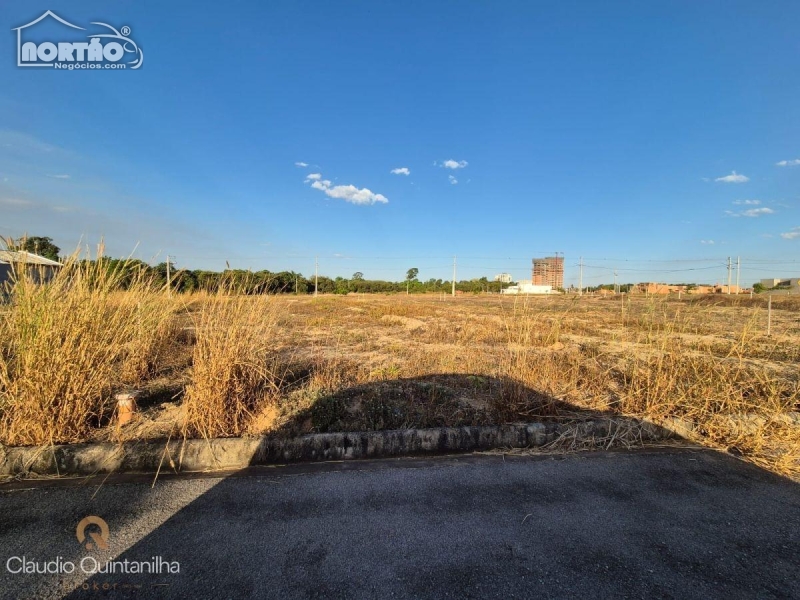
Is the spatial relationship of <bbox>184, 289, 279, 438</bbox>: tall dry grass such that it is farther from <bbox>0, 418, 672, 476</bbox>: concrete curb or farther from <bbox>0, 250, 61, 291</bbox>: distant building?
<bbox>0, 250, 61, 291</bbox>: distant building

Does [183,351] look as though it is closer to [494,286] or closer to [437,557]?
[437,557]

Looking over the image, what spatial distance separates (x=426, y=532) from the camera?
171 cm

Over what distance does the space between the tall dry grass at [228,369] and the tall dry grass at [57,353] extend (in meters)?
0.71

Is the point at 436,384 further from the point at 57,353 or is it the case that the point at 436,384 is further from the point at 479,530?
the point at 57,353

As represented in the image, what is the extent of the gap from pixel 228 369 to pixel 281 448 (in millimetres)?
867

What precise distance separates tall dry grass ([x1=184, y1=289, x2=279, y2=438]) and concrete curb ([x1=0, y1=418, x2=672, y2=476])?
0.22 metres

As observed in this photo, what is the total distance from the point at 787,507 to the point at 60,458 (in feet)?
15.8

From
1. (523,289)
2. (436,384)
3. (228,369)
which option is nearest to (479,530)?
(436,384)

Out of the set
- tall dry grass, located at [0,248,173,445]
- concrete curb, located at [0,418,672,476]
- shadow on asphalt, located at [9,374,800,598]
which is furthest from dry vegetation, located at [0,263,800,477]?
shadow on asphalt, located at [9,374,800,598]

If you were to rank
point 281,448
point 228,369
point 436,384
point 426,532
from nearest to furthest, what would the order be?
point 426,532 → point 281,448 → point 228,369 → point 436,384

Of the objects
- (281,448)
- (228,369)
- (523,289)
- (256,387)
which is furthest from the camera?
(523,289)

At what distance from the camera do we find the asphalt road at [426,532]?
4.65 ft

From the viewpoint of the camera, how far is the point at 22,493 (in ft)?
6.75

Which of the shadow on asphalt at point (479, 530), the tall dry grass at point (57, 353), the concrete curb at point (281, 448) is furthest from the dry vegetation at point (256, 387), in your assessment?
the shadow on asphalt at point (479, 530)
